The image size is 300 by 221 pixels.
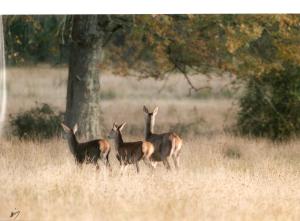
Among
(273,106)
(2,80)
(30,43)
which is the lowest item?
(273,106)

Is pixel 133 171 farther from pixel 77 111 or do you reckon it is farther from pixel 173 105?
pixel 173 105

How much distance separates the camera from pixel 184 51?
9633 mm

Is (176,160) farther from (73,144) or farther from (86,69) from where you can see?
(86,69)

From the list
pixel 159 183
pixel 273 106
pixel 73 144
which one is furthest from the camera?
pixel 273 106

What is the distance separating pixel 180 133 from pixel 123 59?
231 centimetres

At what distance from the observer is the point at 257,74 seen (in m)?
9.69

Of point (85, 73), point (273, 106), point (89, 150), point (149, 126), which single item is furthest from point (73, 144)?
point (273, 106)

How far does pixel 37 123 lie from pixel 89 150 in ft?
3.91

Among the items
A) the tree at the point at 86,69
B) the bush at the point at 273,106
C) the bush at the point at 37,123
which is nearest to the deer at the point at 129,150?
the tree at the point at 86,69

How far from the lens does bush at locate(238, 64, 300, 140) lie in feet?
28.8

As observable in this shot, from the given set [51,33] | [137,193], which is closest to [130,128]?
[137,193]

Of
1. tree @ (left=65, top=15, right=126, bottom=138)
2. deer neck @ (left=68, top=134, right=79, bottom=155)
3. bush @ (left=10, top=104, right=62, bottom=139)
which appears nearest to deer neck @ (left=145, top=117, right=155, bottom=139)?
tree @ (left=65, top=15, right=126, bottom=138)

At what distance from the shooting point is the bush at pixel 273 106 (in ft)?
28.8

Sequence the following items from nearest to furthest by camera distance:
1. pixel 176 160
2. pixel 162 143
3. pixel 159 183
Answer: pixel 159 183, pixel 176 160, pixel 162 143
